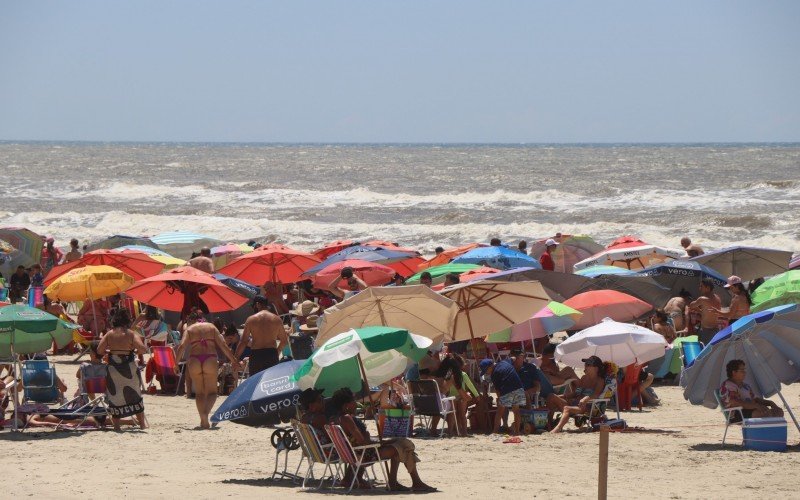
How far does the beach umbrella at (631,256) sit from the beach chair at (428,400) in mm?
7060

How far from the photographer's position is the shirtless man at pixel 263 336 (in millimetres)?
10453

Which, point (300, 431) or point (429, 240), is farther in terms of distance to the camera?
point (429, 240)

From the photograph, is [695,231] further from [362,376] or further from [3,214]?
[362,376]

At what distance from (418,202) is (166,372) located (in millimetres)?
38360

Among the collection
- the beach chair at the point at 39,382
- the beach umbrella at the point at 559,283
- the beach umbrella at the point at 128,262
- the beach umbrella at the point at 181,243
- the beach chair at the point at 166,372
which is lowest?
the beach chair at the point at 166,372

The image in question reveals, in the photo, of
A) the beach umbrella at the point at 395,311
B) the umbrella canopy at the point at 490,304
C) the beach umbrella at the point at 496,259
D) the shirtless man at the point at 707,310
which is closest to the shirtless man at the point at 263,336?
the beach umbrella at the point at 395,311

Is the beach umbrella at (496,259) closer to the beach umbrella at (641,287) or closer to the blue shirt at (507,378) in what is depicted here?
the beach umbrella at (641,287)

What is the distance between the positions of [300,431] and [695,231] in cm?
2906

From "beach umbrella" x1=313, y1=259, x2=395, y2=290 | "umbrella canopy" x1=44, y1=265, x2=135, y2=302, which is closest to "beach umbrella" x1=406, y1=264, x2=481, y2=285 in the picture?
"beach umbrella" x1=313, y1=259, x2=395, y2=290

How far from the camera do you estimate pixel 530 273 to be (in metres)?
12.3

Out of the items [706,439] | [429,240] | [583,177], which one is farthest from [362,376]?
[583,177]

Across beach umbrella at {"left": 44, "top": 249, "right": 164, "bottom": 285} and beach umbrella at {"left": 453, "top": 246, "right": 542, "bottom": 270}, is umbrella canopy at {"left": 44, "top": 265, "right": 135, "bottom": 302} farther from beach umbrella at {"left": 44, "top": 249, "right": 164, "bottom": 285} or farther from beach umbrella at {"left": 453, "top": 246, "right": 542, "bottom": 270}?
beach umbrella at {"left": 453, "top": 246, "right": 542, "bottom": 270}

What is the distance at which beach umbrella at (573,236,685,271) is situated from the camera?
16219 mm

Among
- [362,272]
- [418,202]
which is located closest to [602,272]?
[362,272]
